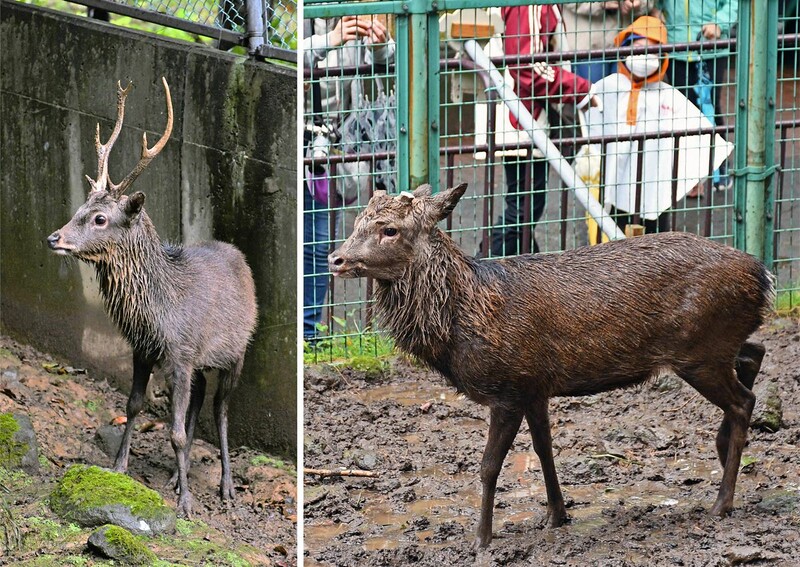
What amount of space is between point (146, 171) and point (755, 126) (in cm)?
436

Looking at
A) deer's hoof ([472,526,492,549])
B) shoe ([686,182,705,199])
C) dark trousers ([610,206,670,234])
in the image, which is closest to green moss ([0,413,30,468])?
deer's hoof ([472,526,492,549])

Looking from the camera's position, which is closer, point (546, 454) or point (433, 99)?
point (546, 454)

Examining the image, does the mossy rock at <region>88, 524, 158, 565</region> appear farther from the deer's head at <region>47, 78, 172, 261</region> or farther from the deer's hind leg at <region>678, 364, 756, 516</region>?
the deer's hind leg at <region>678, 364, 756, 516</region>

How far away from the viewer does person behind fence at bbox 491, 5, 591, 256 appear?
7680mm

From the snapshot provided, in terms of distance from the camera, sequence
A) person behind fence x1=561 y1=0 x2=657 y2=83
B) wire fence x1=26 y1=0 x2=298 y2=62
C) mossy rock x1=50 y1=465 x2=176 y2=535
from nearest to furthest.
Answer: wire fence x1=26 y1=0 x2=298 y2=62, mossy rock x1=50 y1=465 x2=176 y2=535, person behind fence x1=561 y1=0 x2=657 y2=83

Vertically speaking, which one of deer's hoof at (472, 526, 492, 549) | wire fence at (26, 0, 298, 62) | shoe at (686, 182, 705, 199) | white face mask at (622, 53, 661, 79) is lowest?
deer's hoof at (472, 526, 492, 549)

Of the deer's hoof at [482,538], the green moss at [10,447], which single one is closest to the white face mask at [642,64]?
the deer's hoof at [482,538]

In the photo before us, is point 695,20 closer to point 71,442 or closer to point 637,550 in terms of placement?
point 637,550

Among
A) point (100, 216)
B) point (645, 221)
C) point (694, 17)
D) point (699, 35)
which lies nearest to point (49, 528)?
point (100, 216)

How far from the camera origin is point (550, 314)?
17.1 ft

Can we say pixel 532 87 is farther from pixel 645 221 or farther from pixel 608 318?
pixel 608 318

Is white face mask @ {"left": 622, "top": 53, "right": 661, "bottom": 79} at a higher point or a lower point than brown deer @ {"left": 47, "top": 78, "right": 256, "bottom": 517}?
higher

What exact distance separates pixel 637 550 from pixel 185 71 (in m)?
2.60

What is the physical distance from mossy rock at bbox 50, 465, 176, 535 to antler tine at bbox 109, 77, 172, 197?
1.09 meters
